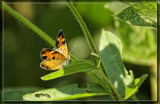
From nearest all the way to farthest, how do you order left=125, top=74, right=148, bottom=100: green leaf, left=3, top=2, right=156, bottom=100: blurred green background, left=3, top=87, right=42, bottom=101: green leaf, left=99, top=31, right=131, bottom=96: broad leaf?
left=125, top=74, right=148, bottom=100: green leaf < left=99, top=31, right=131, bottom=96: broad leaf < left=3, top=87, right=42, bottom=101: green leaf < left=3, top=2, right=156, bottom=100: blurred green background

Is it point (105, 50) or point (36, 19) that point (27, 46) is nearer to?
point (36, 19)

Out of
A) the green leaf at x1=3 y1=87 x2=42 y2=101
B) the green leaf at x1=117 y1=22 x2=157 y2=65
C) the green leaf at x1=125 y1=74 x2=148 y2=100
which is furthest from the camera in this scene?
the green leaf at x1=117 y1=22 x2=157 y2=65

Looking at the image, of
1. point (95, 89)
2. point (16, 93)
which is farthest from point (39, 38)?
point (95, 89)

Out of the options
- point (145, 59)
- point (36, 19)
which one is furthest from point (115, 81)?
point (36, 19)

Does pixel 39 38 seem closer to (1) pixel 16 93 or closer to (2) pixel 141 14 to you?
(1) pixel 16 93

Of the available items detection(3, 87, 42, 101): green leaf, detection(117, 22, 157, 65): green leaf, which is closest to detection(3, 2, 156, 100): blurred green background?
detection(117, 22, 157, 65): green leaf

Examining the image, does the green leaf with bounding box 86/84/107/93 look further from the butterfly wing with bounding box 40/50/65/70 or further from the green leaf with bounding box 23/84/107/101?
the butterfly wing with bounding box 40/50/65/70

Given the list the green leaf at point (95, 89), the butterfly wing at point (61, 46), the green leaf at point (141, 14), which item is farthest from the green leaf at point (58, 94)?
the green leaf at point (141, 14)

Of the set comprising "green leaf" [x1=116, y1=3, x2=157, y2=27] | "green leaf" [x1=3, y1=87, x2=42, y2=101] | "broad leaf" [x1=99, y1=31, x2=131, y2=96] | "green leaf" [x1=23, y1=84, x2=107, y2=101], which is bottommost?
"green leaf" [x1=3, y1=87, x2=42, y2=101]
